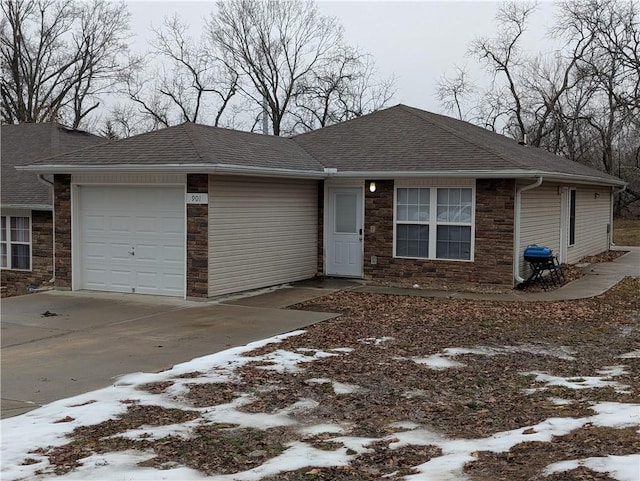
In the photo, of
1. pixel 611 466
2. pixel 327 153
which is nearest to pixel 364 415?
pixel 611 466

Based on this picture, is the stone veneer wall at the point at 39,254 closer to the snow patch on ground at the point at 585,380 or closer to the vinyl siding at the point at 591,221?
the snow patch on ground at the point at 585,380

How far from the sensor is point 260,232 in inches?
560

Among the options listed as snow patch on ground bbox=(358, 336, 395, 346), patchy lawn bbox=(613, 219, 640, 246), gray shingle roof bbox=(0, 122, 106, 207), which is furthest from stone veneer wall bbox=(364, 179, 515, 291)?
patchy lawn bbox=(613, 219, 640, 246)

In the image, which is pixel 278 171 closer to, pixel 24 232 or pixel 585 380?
pixel 24 232

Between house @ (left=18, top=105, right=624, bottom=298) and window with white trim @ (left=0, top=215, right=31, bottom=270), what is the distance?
12.8 ft

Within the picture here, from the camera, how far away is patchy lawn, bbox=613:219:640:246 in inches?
1134

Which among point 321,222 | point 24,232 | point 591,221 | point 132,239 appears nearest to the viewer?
point 132,239

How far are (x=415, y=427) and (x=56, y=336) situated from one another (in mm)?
6097

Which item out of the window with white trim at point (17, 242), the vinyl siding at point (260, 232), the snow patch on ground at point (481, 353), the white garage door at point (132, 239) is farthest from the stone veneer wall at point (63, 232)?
the snow patch on ground at point (481, 353)

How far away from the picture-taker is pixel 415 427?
5.75 metres

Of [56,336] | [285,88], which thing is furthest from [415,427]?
[285,88]

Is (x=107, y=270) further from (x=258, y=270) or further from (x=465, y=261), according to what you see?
(x=465, y=261)

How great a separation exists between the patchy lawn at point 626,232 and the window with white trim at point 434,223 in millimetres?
16374

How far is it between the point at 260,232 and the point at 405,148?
4204mm
